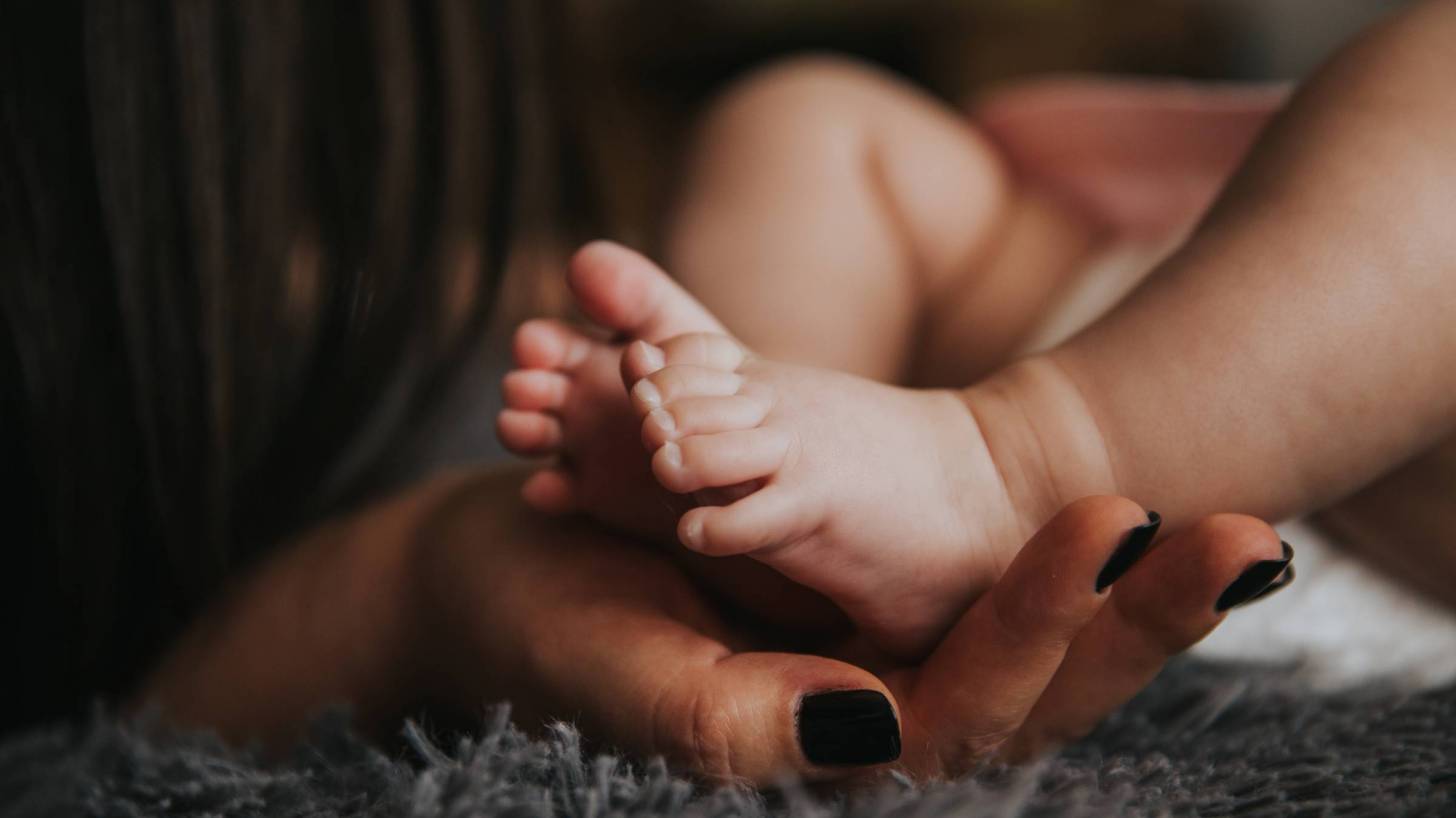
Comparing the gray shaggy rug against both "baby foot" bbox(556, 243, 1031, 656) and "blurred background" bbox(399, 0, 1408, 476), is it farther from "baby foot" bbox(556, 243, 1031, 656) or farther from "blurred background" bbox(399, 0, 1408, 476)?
"blurred background" bbox(399, 0, 1408, 476)

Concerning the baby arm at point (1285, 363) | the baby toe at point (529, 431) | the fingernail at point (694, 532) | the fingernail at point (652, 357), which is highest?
the baby arm at point (1285, 363)

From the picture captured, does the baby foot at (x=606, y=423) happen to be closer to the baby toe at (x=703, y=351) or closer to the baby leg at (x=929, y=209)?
the baby toe at (x=703, y=351)

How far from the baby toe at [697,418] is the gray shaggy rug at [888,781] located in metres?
0.10

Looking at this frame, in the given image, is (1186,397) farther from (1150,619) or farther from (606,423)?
(606,423)

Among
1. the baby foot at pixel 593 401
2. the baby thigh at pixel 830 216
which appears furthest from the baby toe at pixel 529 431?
the baby thigh at pixel 830 216

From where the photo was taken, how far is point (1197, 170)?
863 millimetres

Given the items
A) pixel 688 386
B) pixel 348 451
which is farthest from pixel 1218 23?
pixel 688 386

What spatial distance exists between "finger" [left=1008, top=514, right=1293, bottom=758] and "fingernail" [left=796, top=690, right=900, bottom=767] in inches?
3.3

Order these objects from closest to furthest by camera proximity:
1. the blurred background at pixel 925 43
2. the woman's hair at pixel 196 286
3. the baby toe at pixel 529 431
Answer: the baby toe at pixel 529 431, the woman's hair at pixel 196 286, the blurred background at pixel 925 43

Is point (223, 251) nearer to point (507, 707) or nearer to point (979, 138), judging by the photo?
point (507, 707)

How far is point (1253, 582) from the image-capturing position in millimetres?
368

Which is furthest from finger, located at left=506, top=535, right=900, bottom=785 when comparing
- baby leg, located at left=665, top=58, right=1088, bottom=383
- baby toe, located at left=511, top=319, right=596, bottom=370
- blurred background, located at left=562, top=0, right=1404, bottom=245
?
blurred background, located at left=562, top=0, right=1404, bottom=245

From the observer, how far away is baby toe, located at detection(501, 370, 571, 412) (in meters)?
0.47

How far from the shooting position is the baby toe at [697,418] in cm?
38
